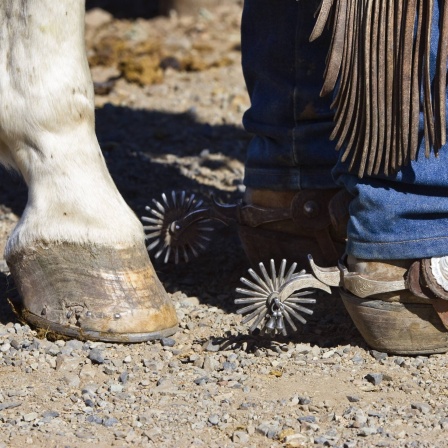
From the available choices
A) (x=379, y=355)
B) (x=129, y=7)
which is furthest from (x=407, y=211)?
(x=129, y=7)

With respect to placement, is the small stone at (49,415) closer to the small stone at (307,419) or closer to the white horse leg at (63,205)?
the white horse leg at (63,205)

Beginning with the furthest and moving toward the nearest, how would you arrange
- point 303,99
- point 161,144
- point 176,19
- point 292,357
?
1. point 176,19
2. point 161,144
3. point 303,99
4. point 292,357

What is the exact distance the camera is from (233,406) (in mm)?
1674

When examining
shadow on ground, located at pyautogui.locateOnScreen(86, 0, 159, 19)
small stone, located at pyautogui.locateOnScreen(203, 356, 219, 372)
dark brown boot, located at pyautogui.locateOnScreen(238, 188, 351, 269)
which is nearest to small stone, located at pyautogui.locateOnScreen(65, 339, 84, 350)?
small stone, located at pyautogui.locateOnScreen(203, 356, 219, 372)

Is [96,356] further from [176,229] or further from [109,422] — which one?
[176,229]

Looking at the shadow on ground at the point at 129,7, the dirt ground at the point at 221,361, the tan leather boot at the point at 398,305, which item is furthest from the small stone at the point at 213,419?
the shadow on ground at the point at 129,7

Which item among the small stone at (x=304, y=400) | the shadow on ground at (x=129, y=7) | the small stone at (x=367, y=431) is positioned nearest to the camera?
the small stone at (x=367, y=431)

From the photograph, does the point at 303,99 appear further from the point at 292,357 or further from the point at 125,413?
the point at 125,413

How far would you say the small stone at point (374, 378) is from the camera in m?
1.74

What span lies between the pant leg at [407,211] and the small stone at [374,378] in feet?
0.69

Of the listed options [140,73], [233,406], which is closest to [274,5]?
[233,406]

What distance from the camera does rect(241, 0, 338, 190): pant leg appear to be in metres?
2.08

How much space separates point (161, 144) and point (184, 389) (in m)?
1.74

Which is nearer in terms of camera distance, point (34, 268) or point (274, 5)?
point (34, 268)
